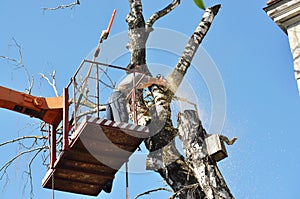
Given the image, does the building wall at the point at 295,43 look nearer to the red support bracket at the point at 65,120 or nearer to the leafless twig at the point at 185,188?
the leafless twig at the point at 185,188

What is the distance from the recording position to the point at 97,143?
5.69 metres

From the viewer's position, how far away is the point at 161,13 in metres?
9.17

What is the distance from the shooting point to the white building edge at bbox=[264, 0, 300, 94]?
215 inches

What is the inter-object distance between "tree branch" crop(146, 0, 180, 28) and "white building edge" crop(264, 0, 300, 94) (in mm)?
3535

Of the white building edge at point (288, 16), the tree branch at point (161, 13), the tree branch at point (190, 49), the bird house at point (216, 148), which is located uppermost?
the tree branch at point (161, 13)

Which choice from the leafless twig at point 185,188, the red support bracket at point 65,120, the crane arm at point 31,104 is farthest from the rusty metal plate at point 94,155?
the leafless twig at point 185,188

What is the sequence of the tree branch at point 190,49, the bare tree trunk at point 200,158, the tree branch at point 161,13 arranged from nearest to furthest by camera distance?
the bare tree trunk at point 200,158 < the tree branch at point 190,49 < the tree branch at point 161,13

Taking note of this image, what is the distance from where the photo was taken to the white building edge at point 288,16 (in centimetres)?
547

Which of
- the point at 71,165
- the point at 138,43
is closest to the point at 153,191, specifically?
the point at 71,165

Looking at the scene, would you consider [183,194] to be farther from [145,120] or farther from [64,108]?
[64,108]

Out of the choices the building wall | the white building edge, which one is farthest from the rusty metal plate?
the white building edge

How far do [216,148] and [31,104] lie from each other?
2552 millimetres

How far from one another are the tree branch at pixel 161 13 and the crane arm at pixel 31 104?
2.91 m

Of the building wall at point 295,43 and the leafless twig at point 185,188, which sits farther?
the leafless twig at point 185,188
